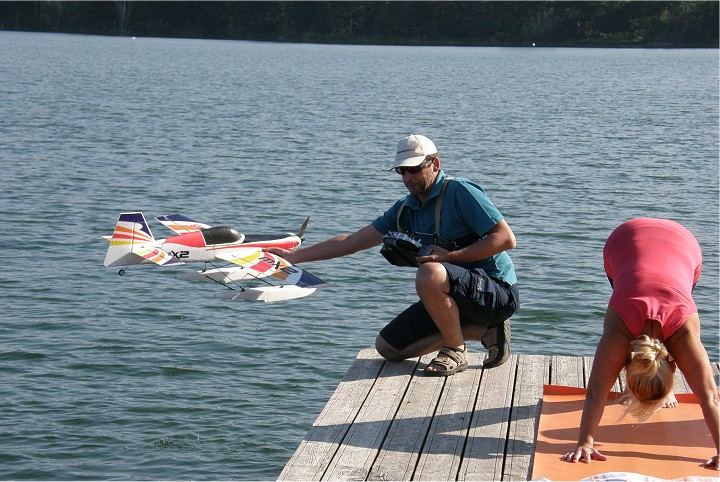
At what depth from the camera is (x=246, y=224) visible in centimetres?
1631

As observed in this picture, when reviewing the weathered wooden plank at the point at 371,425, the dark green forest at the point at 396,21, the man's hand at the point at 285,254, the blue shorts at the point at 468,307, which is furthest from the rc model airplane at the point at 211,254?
the dark green forest at the point at 396,21

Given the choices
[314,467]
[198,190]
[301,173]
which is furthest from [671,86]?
[314,467]

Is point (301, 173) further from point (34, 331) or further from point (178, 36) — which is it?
point (178, 36)

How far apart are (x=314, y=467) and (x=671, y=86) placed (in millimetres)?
47346

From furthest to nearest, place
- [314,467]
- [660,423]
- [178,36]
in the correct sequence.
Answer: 1. [178,36]
2. [660,423]
3. [314,467]

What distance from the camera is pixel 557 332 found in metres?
11.1

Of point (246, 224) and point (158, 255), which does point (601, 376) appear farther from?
point (246, 224)

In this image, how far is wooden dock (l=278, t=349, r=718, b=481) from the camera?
4988 mm

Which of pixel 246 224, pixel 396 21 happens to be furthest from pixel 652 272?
pixel 396 21

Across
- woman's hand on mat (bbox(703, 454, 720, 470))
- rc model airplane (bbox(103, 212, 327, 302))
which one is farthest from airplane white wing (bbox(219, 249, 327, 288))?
woman's hand on mat (bbox(703, 454, 720, 470))

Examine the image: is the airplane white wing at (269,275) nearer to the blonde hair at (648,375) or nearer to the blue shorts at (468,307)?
the blue shorts at (468,307)

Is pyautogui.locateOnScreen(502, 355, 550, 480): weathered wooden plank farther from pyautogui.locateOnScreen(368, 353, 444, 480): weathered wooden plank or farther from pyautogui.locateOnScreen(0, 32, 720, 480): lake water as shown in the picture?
pyautogui.locateOnScreen(0, 32, 720, 480): lake water

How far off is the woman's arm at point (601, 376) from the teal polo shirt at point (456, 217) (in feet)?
4.66

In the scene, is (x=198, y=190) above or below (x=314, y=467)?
below
